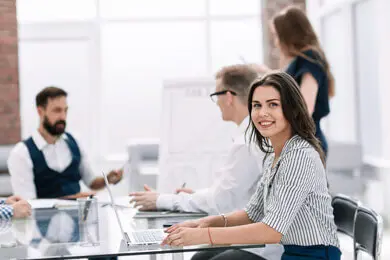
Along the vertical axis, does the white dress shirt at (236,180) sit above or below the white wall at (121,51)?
below

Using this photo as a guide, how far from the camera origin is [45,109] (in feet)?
11.6

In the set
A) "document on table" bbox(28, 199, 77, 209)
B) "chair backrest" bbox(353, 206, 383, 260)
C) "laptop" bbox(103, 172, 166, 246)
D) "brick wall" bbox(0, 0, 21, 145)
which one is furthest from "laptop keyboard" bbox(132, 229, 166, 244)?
"brick wall" bbox(0, 0, 21, 145)

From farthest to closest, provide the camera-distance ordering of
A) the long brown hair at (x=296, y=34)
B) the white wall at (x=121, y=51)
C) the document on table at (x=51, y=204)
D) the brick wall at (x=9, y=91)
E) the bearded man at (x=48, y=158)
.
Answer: the white wall at (x=121, y=51)
the brick wall at (x=9, y=91)
the bearded man at (x=48, y=158)
the long brown hair at (x=296, y=34)
the document on table at (x=51, y=204)

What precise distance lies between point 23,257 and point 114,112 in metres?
6.04

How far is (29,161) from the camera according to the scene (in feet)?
11.2

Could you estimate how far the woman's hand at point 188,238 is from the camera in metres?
1.89

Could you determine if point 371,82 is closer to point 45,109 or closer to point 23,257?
→ point 45,109

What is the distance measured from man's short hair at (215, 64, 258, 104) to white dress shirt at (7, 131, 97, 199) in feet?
4.37

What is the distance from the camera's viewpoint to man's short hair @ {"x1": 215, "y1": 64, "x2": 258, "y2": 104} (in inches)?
100

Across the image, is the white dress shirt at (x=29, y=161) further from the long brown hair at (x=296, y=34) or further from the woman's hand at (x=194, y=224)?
the woman's hand at (x=194, y=224)

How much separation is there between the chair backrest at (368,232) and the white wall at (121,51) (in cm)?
548

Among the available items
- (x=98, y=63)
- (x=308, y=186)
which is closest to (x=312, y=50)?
A: (x=308, y=186)

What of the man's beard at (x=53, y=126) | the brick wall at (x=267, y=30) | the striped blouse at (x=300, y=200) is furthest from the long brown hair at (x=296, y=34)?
the brick wall at (x=267, y=30)

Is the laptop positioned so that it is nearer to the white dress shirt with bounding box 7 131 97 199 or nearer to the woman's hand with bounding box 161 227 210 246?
the woman's hand with bounding box 161 227 210 246
